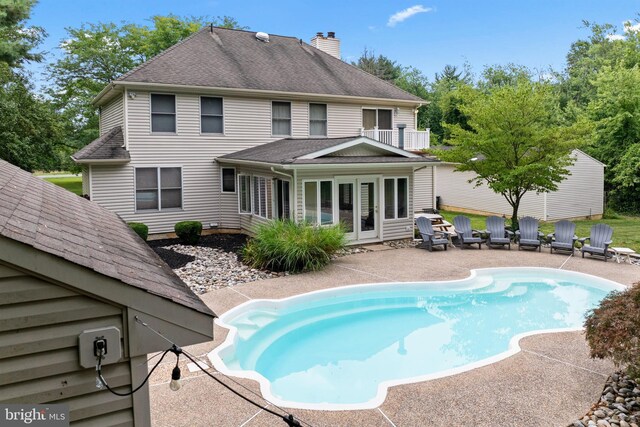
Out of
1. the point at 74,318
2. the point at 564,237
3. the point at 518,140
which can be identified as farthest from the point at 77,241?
the point at 518,140

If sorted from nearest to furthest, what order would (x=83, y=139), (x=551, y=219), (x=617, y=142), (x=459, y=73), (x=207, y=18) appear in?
(x=551, y=219), (x=617, y=142), (x=83, y=139), (x=207, y=18), (x=459, y=73)

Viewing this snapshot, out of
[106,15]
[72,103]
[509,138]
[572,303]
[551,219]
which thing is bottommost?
[572,303]

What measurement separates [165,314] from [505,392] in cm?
481

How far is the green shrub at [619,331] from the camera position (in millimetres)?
5520

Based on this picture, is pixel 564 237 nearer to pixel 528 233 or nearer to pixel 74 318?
pixel 528 233

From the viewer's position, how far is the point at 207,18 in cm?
3394

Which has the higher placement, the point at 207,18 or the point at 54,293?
the point at 207,18

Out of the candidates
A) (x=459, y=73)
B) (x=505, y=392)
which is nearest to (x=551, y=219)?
(x=505, y=392)

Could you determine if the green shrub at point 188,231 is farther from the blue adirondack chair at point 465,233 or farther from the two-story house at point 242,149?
the blue adirondack chair at point 465,233

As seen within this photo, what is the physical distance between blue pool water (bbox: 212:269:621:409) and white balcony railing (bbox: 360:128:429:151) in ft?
28.2

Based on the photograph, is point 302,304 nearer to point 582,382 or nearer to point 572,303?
point 582,382

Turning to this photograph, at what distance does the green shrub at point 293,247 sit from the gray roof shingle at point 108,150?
18.9ft

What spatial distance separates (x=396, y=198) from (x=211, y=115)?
7.20 metres

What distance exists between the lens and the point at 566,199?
68.6 ft
